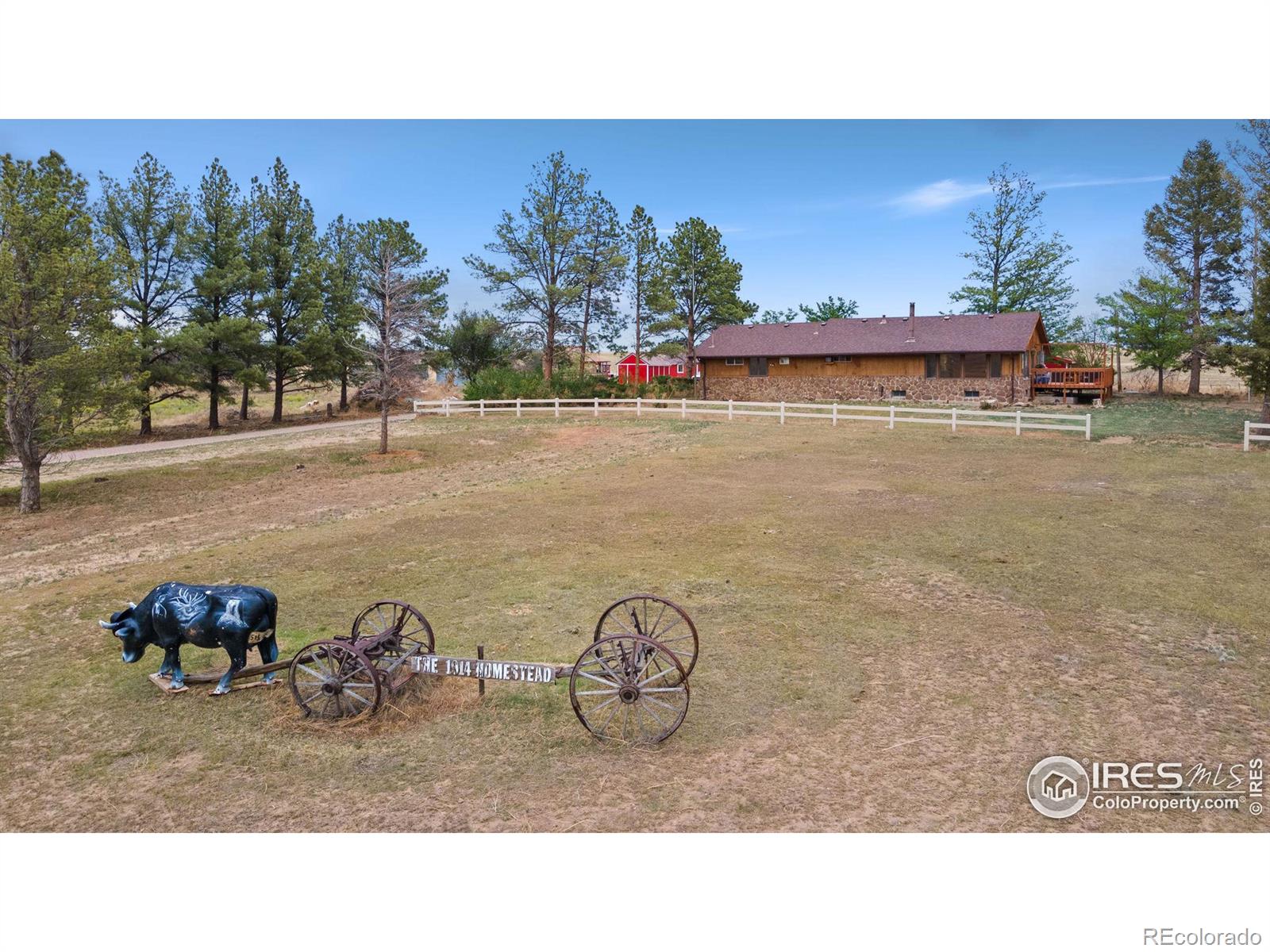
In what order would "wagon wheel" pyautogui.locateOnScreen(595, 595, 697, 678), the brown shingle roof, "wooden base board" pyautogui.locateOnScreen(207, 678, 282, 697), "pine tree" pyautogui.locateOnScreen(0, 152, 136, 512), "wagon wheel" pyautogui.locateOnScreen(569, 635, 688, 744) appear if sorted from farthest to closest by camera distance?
the brown shingle roof
"pine tree" pyautogui.locateOnScreen(0, 152, 136, 512)
"wagon wheel" pyautogui.locateOnScreen(595, 595, 697, 678)
"wooden base board" pyautogui.locateOnScreen(207, 678, 282, 697)
"wagon wheel" pyautogui.locateOnScreen(569, 635, 688, 744)

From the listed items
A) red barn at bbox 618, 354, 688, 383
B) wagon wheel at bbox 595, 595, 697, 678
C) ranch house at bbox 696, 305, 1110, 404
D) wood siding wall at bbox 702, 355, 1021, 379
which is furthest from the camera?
red barn at bbox 618, 354, 688, 383

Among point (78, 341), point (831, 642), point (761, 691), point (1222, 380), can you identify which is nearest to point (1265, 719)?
point (831, 642)

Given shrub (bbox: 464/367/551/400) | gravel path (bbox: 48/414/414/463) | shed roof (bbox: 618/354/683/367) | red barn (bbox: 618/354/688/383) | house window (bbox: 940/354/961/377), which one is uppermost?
→ shed roof (bbox: 618/354/683/367)

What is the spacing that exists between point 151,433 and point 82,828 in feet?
119

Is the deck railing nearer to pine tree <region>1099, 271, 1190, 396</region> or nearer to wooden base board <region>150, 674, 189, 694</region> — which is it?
pine tree <region>1099, 271, 1190, 396</region>

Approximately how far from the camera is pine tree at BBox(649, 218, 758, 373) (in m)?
55.4

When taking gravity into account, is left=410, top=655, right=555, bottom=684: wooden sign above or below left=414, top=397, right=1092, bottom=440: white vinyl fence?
below

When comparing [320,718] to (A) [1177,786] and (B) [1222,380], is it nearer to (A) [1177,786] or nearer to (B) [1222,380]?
(A) [1177,786]

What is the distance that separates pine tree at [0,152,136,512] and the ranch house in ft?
128

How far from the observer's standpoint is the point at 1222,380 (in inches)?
2515

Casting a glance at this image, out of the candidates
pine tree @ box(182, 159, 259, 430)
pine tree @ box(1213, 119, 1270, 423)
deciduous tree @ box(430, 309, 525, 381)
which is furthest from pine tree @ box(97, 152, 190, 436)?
pine tree @ box(1213, 119, 1270, 423)

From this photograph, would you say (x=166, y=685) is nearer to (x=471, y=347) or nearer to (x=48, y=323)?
(x=48, y=323)

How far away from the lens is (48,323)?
60.6 ft

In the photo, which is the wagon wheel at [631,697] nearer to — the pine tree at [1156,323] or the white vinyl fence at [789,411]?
the white vinyl fence at [789,411]
